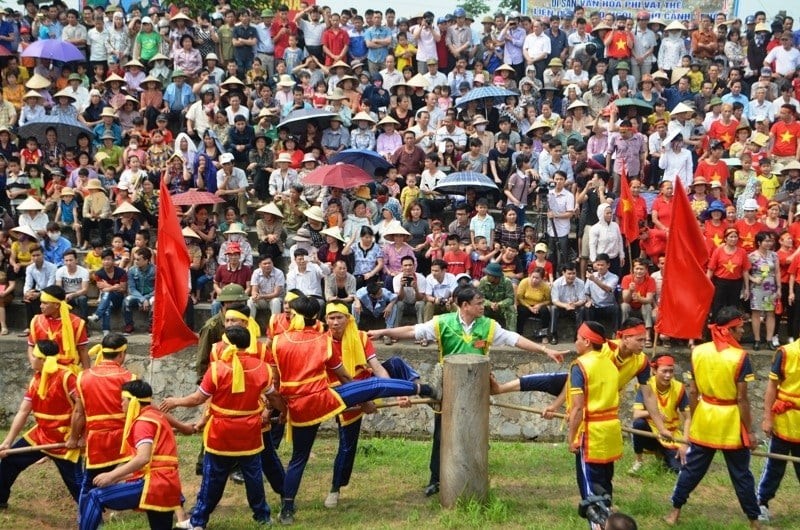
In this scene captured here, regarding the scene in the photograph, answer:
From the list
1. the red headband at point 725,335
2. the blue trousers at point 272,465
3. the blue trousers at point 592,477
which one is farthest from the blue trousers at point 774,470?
the blue trousers at point 272,465

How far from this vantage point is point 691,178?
17031 mm

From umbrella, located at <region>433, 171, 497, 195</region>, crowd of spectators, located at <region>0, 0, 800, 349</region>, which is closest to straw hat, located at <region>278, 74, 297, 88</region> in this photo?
crowd of spectators, located at <region>0, 0, 800, 349</region>

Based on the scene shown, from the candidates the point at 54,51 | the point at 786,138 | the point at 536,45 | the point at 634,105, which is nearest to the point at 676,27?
the point at 536,45

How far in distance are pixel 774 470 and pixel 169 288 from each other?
19.6 ft

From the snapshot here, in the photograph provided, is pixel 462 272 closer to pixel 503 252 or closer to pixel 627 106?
pixel 503 252

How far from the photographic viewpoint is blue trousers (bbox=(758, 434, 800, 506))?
9.25 m

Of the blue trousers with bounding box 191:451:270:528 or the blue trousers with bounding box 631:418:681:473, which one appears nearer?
the blue trousers with bounding box 191:451:270:528

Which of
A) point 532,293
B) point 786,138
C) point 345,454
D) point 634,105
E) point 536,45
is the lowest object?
point 345,454

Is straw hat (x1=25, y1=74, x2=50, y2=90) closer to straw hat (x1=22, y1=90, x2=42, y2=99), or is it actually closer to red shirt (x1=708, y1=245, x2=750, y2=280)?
straw hat (x1=22, y1=90, x2=42, y2=99)

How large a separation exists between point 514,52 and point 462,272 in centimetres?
830

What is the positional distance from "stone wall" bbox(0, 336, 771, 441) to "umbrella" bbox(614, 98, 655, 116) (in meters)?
6.28

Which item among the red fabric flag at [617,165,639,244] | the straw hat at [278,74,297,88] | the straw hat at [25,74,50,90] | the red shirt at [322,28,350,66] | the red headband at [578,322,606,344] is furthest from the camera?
the red shirt at [322,28,350,66]

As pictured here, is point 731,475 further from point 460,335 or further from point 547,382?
point 460,335

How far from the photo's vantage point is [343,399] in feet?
30.0
